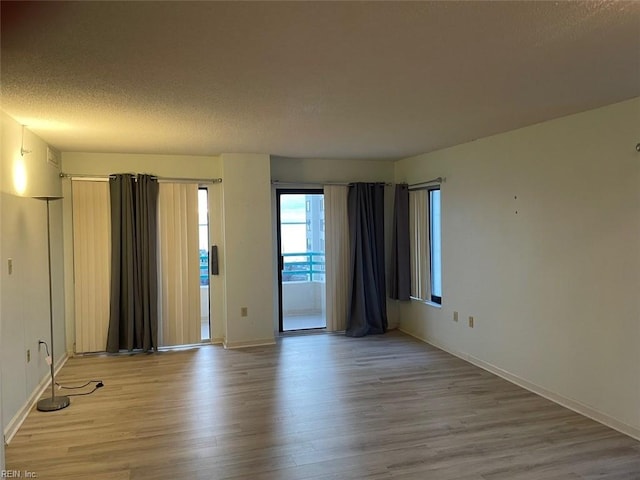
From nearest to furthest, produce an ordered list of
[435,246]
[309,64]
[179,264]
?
[309,64]
[179,264]
[435,246]

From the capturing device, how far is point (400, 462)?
2.81 metres

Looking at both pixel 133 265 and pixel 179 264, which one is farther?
pixel 179 264

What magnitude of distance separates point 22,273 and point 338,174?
3.82m

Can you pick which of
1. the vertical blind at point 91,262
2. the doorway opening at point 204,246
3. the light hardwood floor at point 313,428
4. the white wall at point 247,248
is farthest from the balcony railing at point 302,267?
the vertical blind at point 91,262

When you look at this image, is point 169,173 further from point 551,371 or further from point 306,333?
point 551,371

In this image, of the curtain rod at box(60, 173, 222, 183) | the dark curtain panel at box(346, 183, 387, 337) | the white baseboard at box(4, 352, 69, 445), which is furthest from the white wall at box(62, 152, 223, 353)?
the dark curtain panel at box(346, 183, 387, 337)

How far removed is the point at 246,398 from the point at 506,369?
8.00 feet

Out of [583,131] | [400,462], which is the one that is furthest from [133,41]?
[583,131]

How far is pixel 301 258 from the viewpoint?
6.91 metres

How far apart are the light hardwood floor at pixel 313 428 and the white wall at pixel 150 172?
99 centimetres

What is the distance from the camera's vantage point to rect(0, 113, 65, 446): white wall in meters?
3.24

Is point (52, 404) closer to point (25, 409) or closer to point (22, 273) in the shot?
point (25, 409)

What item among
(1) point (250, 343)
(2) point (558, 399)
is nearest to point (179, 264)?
(1) point (250, 343)

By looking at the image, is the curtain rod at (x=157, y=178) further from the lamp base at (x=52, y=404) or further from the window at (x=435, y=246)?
the window at (x=435, y=246)
